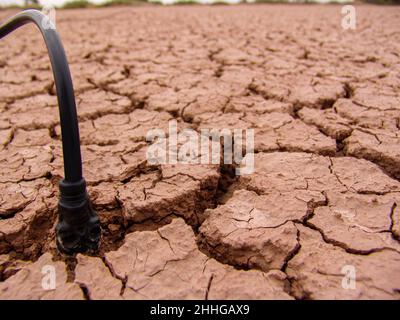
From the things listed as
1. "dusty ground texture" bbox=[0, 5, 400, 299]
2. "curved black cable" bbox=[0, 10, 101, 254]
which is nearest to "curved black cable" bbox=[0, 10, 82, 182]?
"curved black cable" bbox=[0, 10, 101, 254]

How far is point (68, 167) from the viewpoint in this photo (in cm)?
93

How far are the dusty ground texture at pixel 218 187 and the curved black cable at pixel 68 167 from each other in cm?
7

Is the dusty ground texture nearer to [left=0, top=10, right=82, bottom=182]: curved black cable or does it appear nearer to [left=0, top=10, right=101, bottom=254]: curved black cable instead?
[left=0, top=10, right=101, bottom=254]: curved black cable

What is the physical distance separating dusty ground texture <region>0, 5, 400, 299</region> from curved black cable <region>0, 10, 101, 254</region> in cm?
7

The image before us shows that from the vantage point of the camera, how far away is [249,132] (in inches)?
71.0

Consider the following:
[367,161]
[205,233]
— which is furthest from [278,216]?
[367,161]

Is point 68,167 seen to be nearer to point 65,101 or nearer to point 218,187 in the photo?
point 65,101

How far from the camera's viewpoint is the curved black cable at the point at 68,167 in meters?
0.88

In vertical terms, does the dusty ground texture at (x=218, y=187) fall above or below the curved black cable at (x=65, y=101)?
below

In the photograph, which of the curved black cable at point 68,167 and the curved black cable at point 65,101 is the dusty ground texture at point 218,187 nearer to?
the curved black cable at point 68,167

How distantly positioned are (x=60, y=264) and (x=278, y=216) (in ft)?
2.53

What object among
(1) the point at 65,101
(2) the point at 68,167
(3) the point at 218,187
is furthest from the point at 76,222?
(3) the point at 218,187

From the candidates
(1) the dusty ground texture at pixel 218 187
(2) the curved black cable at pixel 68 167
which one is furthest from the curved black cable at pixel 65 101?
(1) the dusty ground texture at pixel 218 187

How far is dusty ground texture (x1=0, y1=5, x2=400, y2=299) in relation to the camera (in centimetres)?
100
